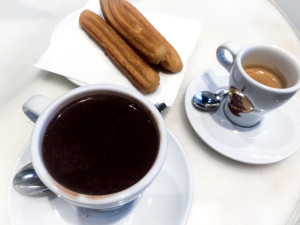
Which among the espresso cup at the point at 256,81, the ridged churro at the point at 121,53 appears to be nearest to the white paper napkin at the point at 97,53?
the ridged churro at the point at 121,53

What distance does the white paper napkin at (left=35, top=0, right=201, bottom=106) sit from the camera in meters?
0.65

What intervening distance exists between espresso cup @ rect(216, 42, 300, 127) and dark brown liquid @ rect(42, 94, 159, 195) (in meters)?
0.20

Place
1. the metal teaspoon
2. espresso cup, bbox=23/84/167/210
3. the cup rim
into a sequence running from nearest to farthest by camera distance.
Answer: espresso cup, bbox=23/84/167/210 < the cup rim < the metal teaspoon

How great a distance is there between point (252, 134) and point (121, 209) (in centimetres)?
29

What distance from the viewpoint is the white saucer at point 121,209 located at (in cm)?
43

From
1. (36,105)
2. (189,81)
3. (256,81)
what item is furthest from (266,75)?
(36,105)

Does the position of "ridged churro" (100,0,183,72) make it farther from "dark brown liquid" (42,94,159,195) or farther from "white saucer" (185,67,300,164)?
"dark brown liquid" (42,94,159,195)

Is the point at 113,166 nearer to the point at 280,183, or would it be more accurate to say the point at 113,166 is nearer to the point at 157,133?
the point at 157,133

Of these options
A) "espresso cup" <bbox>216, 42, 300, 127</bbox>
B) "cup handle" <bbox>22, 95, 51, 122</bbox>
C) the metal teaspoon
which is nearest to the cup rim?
"espresso cup" <bbox>216, 42, 300, 127</bbox>

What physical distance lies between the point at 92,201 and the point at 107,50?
0.43 metres

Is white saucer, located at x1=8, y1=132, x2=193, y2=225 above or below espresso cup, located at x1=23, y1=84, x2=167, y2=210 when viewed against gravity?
below

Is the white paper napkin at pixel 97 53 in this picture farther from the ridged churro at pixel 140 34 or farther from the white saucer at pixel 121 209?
the white saucer at pixel 121 209

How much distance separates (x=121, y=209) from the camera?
442 millimetres

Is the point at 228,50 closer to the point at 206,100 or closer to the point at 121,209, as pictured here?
the point at 206,100
